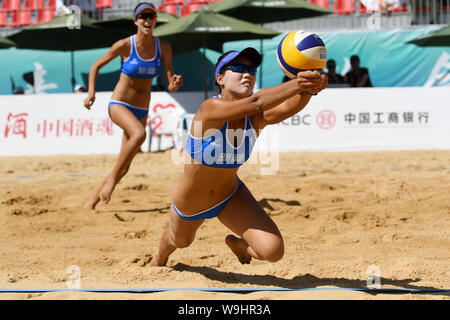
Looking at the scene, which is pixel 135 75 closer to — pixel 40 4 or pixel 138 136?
pixel 138 136

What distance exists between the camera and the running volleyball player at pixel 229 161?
11.7 ft

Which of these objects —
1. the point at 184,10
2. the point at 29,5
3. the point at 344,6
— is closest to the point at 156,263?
the point at 344,6

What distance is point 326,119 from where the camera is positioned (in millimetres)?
11930

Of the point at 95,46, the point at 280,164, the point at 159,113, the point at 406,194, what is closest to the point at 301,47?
the point at 406,194

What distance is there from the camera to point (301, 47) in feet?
11.1

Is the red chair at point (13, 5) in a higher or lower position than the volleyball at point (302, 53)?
higher

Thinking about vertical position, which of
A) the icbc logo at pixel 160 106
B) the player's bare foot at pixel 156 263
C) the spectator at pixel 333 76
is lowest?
the player's bare foot at pixel 156 263

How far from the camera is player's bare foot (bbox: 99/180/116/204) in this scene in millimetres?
5824

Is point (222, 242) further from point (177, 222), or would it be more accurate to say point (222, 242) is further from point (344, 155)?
point (344, 155)

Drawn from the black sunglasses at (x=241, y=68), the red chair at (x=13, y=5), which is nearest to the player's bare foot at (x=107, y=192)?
the black sunglasses at (x=241, y=68)

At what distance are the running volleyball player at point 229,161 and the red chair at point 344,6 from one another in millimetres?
12562

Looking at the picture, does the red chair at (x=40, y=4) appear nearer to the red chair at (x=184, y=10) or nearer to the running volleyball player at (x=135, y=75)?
the red chair at (x=184, y=10)

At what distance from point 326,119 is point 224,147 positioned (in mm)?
8585
